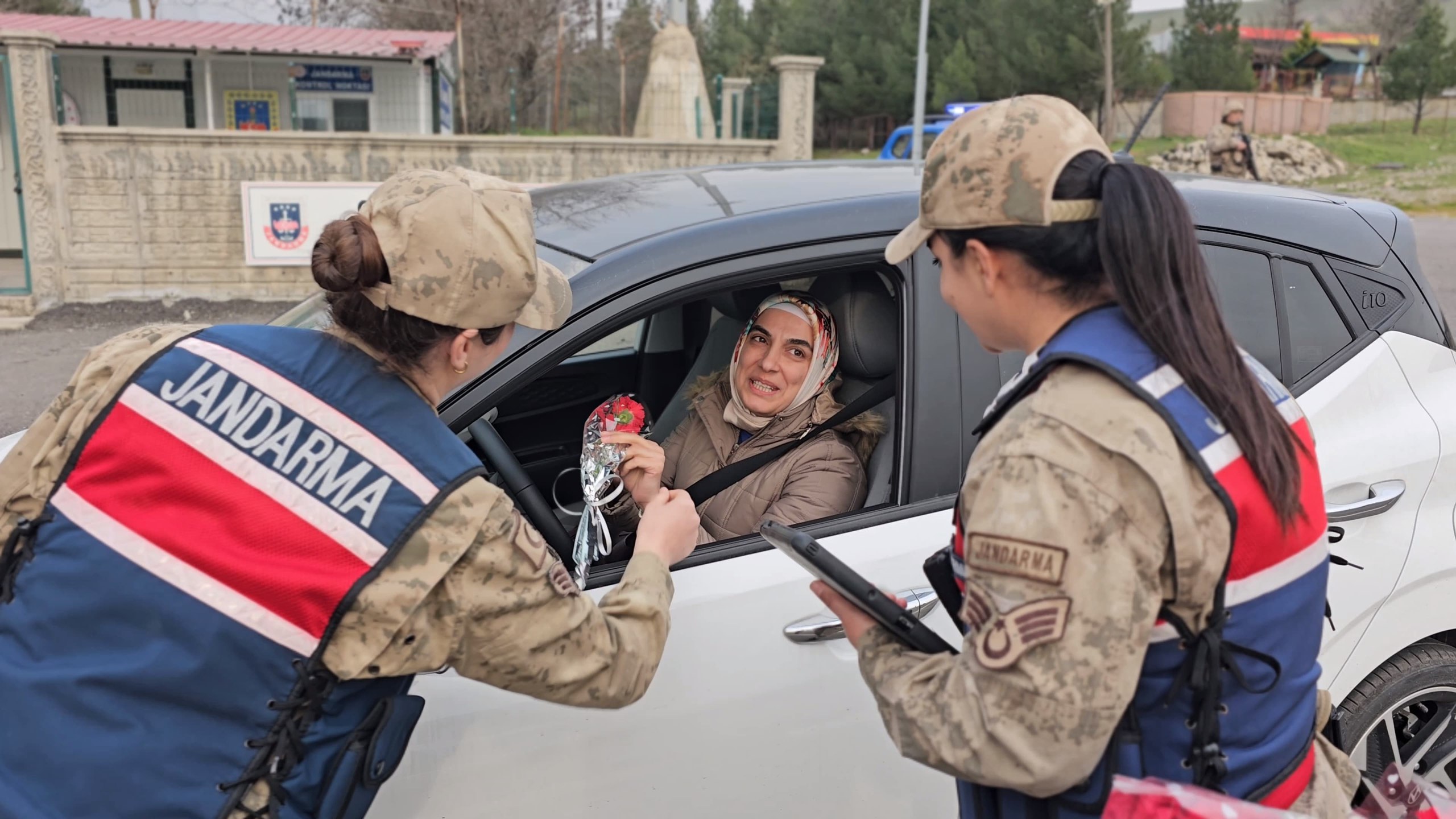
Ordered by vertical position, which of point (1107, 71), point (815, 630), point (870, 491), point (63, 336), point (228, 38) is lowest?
point (63, 336)

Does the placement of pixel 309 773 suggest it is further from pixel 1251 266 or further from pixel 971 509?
pixel 1251 266

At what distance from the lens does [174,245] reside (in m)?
11.3

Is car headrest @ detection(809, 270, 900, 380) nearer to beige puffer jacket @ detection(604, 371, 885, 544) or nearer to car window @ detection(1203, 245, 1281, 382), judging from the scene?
beige puffer jacket @ detection(604, 371, 885, 544)

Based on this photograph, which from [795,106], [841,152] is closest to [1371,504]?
[795,106]

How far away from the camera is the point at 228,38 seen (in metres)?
17.2

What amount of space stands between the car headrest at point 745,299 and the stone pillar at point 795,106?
9636 millimetres

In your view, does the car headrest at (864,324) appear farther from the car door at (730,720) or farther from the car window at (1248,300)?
the car window at (1248,300)

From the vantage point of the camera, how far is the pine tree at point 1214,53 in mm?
41188

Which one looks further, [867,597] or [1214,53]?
[1214,53]

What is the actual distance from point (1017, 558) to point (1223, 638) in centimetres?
29

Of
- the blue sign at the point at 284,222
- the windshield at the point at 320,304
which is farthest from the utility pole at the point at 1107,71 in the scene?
the windshield at the point at 320,304

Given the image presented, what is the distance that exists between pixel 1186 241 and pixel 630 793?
1.26 meters

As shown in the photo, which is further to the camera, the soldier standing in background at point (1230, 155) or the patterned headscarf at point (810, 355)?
the soldier standing in background at point (1230, 155)

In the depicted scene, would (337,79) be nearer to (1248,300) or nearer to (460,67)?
(460,67)
